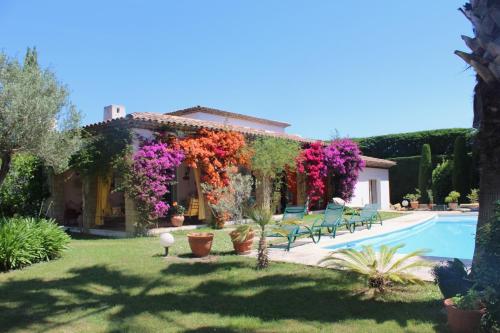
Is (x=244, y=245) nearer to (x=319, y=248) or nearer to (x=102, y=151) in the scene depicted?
(x=319, y=248)

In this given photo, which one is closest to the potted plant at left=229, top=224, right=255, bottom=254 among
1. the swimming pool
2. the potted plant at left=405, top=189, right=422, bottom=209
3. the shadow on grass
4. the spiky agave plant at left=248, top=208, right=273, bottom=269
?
the spiky agave plant at left=248, top=208, right=273, bottom=269

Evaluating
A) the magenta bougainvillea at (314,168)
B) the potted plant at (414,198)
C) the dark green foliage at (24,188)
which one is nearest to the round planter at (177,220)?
the dark green foliage at (24,188)

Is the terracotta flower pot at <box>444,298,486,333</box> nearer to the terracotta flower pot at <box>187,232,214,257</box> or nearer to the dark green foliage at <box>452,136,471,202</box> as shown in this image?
the terracotta flower pot at <box>187,232,214,257</box>

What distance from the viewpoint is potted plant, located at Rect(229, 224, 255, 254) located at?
9805 mm

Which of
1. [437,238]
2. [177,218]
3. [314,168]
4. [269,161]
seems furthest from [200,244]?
[314,168]

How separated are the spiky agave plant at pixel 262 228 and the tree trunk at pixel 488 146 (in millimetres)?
4092

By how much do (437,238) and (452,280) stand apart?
12.4 metres

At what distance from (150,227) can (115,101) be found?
9075 mm

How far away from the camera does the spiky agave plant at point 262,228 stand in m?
8.86

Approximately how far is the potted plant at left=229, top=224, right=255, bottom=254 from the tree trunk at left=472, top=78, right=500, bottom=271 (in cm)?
503

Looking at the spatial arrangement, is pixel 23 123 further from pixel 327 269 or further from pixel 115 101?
pixel 115 101

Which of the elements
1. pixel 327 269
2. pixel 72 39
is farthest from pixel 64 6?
pixel 327 269

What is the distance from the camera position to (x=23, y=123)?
10039mm

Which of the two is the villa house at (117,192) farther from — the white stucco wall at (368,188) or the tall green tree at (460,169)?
the tall green tree at (460,169)
